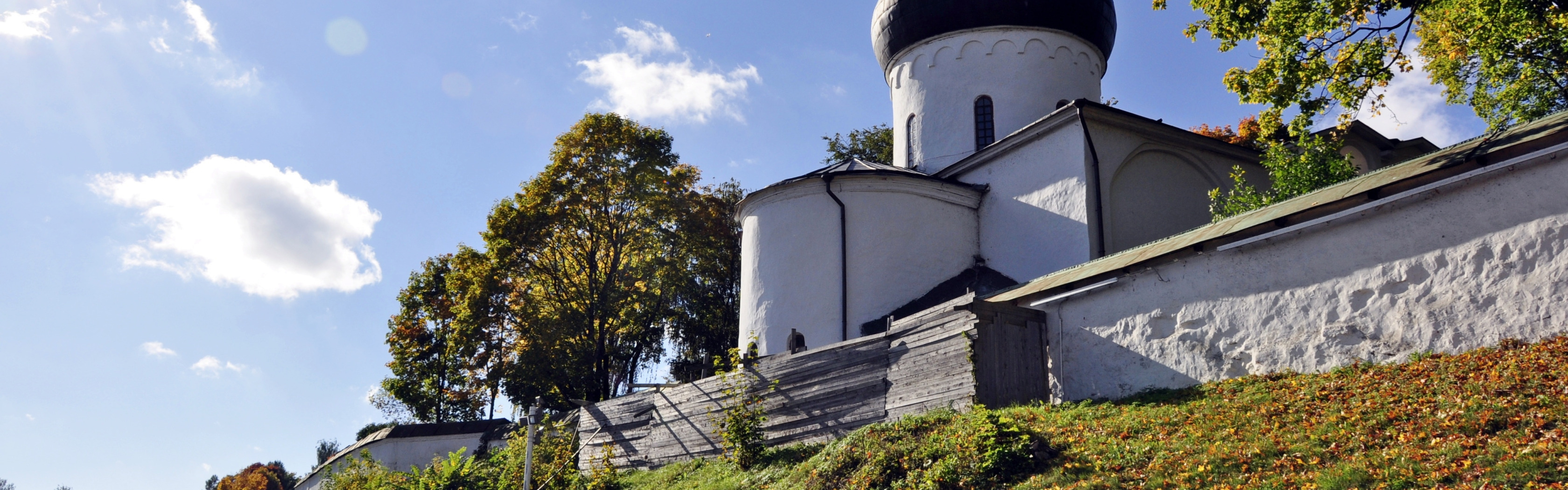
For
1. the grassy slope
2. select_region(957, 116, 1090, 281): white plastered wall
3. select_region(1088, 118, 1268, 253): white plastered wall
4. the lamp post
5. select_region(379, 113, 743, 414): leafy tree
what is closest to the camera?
the grassy slope

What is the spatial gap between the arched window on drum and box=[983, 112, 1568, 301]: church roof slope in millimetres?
8811

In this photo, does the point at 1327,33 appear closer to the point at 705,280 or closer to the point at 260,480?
the point at 705,280

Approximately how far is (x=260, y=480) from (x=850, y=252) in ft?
124

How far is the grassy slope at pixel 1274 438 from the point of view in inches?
267

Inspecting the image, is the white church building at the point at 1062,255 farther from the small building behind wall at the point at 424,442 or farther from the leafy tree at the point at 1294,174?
the small building behind wall at the point at 424,442

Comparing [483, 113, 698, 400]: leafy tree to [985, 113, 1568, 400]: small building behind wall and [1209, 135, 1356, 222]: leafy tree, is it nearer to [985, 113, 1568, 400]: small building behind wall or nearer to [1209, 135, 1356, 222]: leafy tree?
[1209, 135, 1356, 222]: leafy tree

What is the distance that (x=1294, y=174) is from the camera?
16.2 meters

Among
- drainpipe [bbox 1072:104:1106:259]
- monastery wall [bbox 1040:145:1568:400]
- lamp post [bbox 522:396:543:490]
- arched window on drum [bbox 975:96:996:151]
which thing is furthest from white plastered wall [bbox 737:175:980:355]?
monastery wall [bbox 1040:145:1568:400]

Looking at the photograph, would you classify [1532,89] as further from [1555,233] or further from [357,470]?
[357,470]

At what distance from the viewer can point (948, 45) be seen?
2178 centimetres

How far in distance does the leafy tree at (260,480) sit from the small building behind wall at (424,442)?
21725mm

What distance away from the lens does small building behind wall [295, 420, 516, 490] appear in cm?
2172

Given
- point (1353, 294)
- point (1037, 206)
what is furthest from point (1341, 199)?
point (1037, 206)

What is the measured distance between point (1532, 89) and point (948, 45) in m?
10.7
